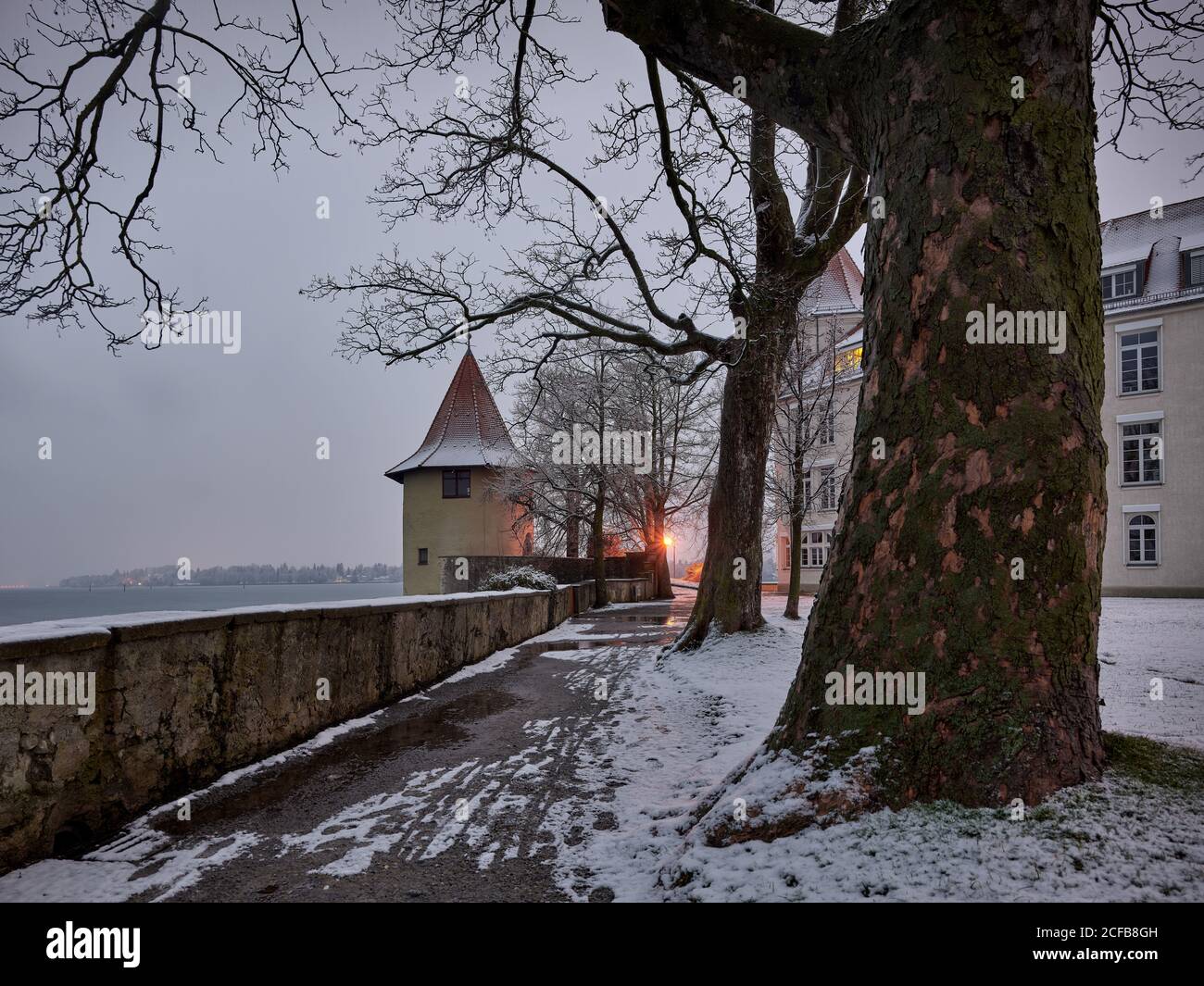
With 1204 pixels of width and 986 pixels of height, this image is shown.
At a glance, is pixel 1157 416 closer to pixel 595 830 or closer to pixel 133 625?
pixel 595 830

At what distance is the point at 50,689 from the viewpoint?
3.45 meters

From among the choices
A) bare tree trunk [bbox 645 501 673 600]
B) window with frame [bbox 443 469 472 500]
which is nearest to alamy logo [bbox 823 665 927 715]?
bare tree trunk [bbox 645 501 673 600]

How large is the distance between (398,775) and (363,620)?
8.30ft

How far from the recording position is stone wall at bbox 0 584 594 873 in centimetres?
332

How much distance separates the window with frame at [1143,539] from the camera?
77.3 feet

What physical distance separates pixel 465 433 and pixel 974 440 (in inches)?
1292

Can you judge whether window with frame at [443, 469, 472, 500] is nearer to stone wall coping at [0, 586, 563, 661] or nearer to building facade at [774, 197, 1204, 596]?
building facade at [774, 197, 1204, 596]

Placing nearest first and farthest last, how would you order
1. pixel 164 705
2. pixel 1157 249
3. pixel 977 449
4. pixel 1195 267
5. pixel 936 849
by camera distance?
pixel 936 849 < pixel 977 449 < pixel 164 705 < pixel 1195 267 < pixel 1157 249

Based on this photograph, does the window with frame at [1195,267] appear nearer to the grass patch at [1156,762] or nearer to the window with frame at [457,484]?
the grass patch at [1156,762]

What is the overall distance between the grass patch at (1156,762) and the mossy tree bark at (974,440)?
177 mm

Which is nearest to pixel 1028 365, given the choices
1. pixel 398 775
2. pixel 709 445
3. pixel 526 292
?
pixel 398 775

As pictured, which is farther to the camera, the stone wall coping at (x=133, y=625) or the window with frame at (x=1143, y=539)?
the window with frame at (x=1143, y=539)

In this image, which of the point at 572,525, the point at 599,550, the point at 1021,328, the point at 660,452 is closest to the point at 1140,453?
the point at 660,452
